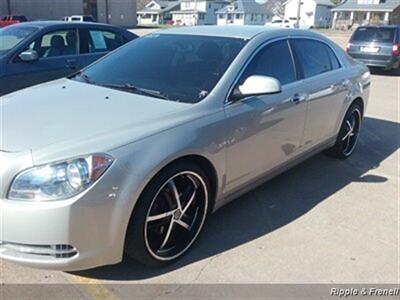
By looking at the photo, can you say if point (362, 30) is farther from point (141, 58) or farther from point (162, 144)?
point (162, 144)

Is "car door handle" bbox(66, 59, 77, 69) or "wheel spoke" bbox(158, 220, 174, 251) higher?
"car door handle" bbox(66, 59, 77, 69)

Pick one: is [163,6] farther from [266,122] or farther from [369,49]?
[266,122]

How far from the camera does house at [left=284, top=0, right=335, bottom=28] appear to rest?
85000 mm

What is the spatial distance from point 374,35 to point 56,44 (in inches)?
450

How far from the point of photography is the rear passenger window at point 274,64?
3.54 meters

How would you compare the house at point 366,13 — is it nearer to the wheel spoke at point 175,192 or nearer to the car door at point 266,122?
the car door at point 266,122

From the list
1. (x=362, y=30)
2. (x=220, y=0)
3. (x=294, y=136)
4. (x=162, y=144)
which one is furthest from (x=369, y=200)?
(x=220, y=0)

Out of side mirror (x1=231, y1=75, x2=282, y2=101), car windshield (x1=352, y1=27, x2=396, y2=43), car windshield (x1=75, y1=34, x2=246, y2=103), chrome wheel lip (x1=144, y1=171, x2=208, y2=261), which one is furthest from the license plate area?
chrome wheel lip (x1=144, y1=171, x2=208, y2=261)

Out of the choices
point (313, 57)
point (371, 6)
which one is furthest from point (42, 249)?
point (371, 6)

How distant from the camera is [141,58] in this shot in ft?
12.3

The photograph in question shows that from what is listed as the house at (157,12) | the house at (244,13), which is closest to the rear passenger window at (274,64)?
the house at (244,13)

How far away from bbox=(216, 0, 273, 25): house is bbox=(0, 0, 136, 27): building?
33.6 metres

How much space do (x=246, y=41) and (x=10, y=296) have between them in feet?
8.46

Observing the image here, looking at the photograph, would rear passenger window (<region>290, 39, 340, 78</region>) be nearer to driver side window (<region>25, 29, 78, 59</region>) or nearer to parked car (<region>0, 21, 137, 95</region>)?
parked car (<region>0, 21, 137, 95</region>)
